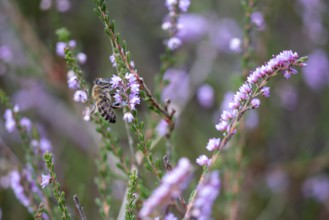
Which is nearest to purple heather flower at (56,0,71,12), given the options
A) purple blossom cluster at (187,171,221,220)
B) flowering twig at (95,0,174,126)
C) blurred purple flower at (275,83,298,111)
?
flowering twig at (95,0,174,126)

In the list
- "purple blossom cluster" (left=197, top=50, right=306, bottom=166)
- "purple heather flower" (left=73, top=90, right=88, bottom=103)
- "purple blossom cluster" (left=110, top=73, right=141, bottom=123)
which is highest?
"purple heather flower" (left=73, top=90, right=88, bottom=103)

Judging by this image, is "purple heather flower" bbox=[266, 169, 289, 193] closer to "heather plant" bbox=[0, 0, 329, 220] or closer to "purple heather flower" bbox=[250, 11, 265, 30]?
"heather plant" bbox=[0, 0, 329, 220]

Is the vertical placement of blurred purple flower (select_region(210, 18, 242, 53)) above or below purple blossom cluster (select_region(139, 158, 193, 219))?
above

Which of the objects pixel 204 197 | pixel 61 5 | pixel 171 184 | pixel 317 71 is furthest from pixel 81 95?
pixel 317 71

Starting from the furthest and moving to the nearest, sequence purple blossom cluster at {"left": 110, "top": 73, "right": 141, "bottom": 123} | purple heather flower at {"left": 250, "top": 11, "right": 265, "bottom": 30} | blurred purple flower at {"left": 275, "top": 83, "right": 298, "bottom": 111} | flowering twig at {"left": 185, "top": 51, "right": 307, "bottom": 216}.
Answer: blurred purple flower at {"left": 275, "top": 83, "right": 298, "bottom": 111}
purple heather flower at {"left": 250, "top": 11, "right": 265, "bottom": 30}
purple blossom cluster at {"left": 110, "top": 73, "right": 141, "bottom": 123}
flowering twig at {"left": 185, "top": 51, "right": 307, "bottom": 216}

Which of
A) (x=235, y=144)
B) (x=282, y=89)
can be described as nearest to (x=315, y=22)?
(x=282, y=89)

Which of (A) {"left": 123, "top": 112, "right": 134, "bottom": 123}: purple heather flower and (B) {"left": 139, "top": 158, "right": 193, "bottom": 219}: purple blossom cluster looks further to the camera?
(A) {"left": 123, "top": 112, "right": 134, "bottom": 123}: purple heather flower

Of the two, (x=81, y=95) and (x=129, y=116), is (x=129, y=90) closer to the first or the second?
(x=129, y=116)
